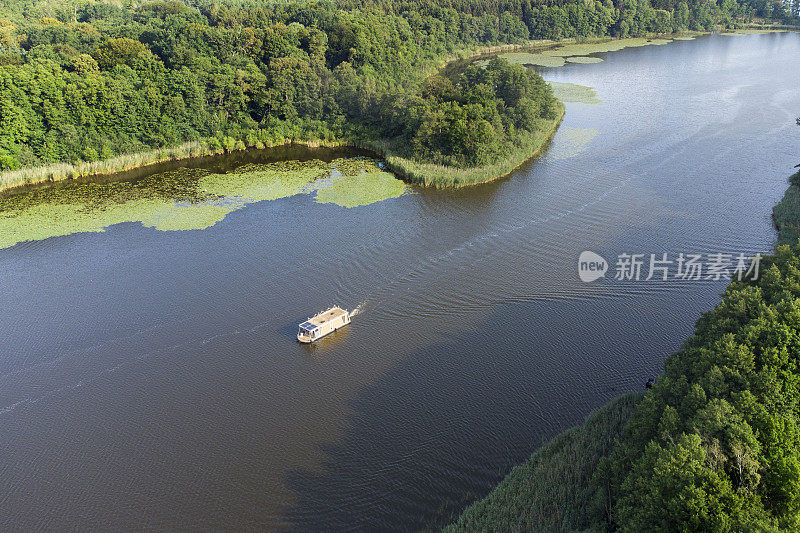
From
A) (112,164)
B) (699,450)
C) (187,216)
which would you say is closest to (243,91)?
(112,164)

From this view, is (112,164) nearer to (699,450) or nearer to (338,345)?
(338,345)

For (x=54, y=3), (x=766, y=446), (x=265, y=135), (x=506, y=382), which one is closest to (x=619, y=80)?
(x=265, y=135)

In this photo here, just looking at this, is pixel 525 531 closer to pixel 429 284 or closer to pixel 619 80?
pixel 429 284

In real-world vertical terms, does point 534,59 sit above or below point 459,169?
above

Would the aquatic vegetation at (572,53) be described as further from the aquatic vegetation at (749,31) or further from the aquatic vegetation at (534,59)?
the aquatic vegetation at (749,31)

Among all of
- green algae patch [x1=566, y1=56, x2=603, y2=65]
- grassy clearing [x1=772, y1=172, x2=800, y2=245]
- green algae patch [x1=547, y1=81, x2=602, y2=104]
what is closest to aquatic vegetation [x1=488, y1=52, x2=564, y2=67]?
green algae patch [x1=566, y1=56, x2=603, y2=65]

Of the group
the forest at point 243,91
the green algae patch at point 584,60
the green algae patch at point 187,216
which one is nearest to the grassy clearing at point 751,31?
the green algae patch at point 584,60
